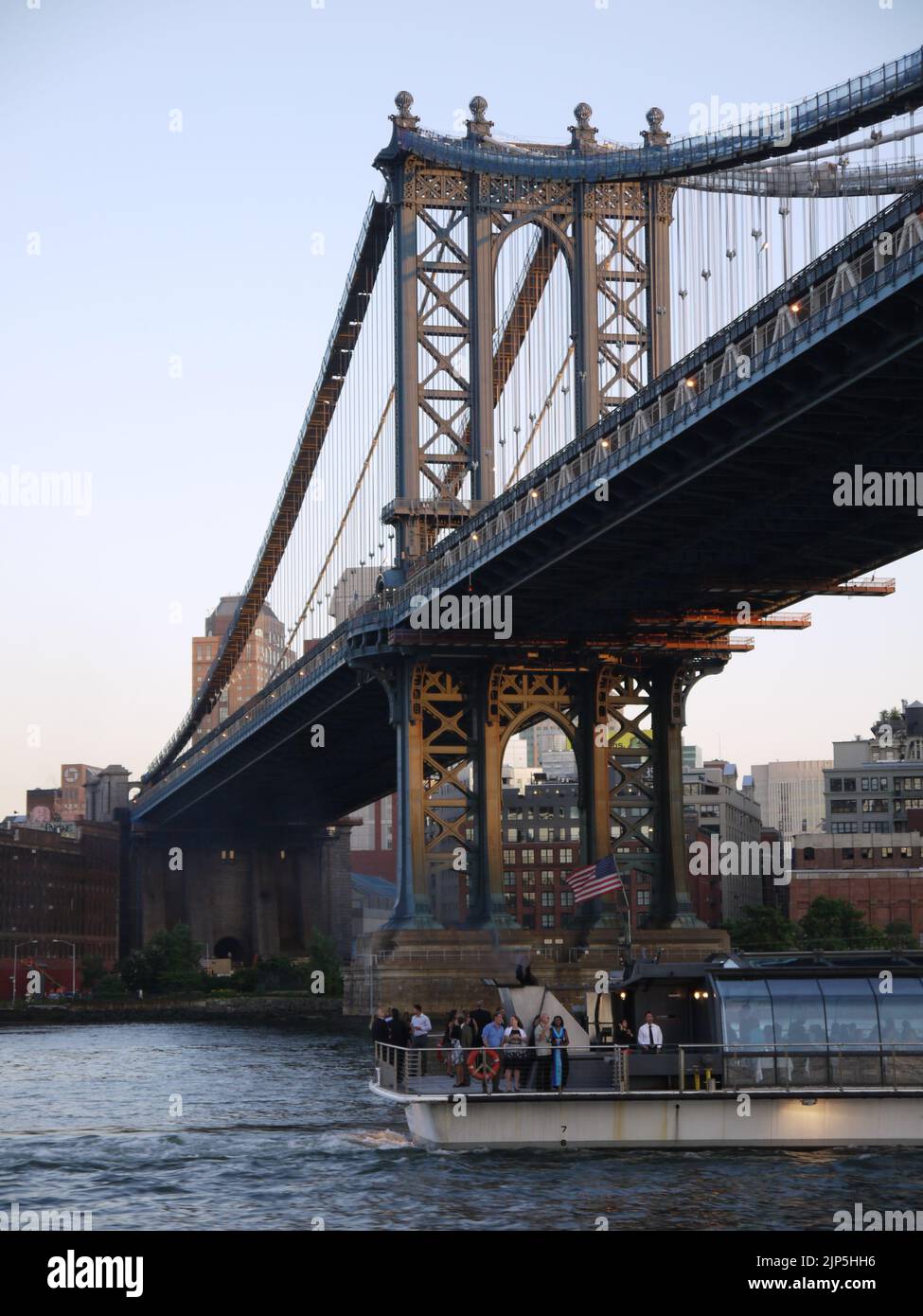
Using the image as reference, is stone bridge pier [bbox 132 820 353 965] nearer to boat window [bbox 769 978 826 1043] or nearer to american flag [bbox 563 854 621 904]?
american flag [bbox 563 854 621 904]

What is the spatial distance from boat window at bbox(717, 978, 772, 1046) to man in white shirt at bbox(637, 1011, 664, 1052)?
1086 millimetres

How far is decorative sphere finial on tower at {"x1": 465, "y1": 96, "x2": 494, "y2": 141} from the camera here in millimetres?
84875

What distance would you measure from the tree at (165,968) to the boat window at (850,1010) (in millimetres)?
111005

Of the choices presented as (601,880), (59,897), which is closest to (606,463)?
(601,880)

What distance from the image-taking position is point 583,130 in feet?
269

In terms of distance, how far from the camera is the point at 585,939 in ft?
265

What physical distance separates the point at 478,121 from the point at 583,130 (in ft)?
16.8

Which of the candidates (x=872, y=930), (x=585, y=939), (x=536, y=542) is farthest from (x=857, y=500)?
(x=872, y=930)

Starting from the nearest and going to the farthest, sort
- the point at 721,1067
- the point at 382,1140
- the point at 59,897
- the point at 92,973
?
1. the point at 721,1067
2. the point at 382,1140
3. the point at 92,973
4. the point at 59,897

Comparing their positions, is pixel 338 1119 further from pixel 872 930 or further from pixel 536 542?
pixel 872 930

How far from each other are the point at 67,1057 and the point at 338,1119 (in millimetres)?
34561

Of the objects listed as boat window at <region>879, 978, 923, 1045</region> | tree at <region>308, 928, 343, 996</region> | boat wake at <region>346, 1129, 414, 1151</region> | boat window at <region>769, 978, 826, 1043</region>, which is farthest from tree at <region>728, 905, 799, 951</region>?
boat window at <region>769, 978, 826, 1043</region>

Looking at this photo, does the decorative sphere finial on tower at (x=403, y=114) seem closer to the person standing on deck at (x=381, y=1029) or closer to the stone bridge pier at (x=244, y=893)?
the person standing on deck at (x=381, y=1029)

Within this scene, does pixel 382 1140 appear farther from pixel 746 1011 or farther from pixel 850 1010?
pixel 850 1010
